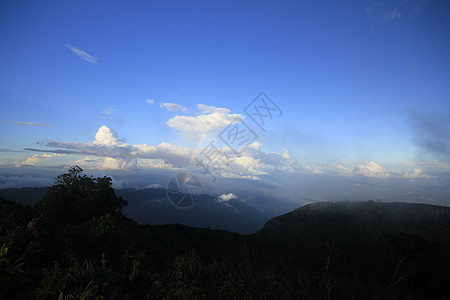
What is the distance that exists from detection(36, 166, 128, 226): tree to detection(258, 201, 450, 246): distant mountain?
238 feet

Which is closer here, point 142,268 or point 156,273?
point 156,273

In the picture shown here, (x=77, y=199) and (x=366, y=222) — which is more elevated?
(x=77, y=199)

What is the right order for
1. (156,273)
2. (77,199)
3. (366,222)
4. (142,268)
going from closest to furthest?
(156,273)
(142,268)
(77,199)
(366,222)

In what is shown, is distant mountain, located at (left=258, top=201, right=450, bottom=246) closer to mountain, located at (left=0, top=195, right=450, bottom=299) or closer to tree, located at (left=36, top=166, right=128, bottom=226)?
tree, located at (left=36, top=166, right=128, bottom=226)

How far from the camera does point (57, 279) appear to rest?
5328mm

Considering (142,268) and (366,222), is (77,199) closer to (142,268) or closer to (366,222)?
(142,268)

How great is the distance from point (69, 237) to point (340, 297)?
43.9ft

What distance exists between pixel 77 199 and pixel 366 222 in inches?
4944

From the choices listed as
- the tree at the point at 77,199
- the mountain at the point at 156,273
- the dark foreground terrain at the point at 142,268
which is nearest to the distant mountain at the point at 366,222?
the dark foreground terrain at the point at 142,268

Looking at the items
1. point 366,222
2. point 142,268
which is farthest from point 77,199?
point 366,222

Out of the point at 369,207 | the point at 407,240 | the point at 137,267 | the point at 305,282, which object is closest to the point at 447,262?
the point at 407,240

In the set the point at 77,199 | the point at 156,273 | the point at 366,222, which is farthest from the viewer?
A: the point at 366,222

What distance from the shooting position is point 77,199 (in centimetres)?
2592

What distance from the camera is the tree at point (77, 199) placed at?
24.3m
